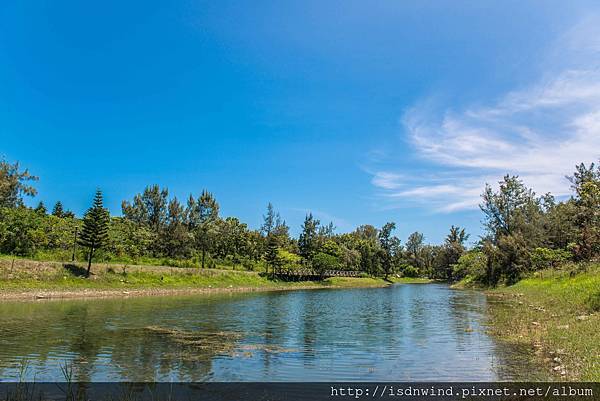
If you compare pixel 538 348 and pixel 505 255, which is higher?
pixel 505 255

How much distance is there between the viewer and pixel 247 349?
19.8 meters

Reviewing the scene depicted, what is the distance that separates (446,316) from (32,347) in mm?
28119

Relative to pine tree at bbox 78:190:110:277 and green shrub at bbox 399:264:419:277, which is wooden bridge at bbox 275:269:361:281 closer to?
pine tree at bbox 78:190:110:277

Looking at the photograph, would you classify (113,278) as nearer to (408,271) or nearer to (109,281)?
(109,281)

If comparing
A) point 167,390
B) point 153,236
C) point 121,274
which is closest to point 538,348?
point 167,390

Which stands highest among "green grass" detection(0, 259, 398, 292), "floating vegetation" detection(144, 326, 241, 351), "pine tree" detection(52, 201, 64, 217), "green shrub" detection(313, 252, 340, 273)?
"pine tree" detection(52, 201, 64, 217)

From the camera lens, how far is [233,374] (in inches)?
595

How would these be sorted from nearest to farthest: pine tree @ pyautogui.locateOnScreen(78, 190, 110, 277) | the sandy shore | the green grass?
the sandy shore → the green grass → pine tree @ pyautogui.locateOnScreen(78, 190, 110, 277)

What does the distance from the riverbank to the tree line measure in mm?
4223

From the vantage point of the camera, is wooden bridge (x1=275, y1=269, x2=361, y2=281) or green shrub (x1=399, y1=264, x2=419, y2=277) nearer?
wooden bridge (x1=275, y1=269, x2=361, y2=281)

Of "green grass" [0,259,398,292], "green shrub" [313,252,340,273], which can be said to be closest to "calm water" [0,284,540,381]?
"green grass" [0,259,398,292]

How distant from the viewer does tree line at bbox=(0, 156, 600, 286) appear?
5722 cm

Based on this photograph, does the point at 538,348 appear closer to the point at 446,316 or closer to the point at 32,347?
the point at 446,316

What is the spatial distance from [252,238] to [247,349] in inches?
3962
